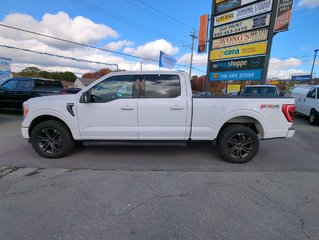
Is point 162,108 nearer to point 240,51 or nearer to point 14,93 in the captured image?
point 14,93

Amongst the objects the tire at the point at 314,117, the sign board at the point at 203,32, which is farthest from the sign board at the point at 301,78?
the tire at the point at 314,117

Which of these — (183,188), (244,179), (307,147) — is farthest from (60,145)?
(307,147)

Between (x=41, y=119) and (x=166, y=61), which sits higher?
(x=166, y=61)

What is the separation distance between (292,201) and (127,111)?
316cm

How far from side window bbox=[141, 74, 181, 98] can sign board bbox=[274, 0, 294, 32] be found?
41.3 ft

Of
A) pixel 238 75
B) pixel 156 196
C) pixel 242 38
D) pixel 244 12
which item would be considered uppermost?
pixel 244 12

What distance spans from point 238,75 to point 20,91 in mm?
13864

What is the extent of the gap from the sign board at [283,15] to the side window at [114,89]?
518 inches

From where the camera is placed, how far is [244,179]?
3.48 meters

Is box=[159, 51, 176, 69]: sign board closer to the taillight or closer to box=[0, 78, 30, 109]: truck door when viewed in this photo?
box=[0, 78, 30, 109]: truck door

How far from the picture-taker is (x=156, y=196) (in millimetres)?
2883

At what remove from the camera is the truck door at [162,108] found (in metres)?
3.95

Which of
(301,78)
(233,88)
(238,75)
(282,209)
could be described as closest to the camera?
(282,209)

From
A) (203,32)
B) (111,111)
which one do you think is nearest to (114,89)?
(111,111)
